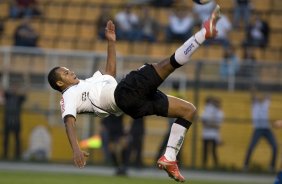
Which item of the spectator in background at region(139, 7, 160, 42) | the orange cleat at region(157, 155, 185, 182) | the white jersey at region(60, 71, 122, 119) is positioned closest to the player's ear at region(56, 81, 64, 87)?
the white jersey at region(60, 71, 122, 119)

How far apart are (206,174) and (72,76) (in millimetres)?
11266

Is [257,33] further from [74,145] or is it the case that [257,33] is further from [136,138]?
[74,145]

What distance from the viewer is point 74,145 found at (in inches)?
545

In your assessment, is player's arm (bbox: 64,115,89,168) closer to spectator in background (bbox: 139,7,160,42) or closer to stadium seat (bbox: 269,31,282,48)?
spectator in background (bbox: 139,7,160,42)

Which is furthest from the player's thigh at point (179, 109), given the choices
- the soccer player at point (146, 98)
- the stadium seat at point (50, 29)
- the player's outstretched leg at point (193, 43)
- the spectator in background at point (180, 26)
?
the stadium seat at point (50, 29)

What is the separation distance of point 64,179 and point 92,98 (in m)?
6.98

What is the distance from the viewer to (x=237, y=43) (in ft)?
95.0

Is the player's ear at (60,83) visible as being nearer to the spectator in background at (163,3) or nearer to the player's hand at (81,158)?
the player's hand at (81,158)

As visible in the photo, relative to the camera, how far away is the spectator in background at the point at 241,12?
97.1 feet

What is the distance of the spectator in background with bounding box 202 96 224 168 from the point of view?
85.9 ft

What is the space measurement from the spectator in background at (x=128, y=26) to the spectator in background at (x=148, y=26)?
14cm

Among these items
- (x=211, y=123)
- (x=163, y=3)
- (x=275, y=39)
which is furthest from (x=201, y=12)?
(x=211, y=123)

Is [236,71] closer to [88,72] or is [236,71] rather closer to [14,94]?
[88,72]

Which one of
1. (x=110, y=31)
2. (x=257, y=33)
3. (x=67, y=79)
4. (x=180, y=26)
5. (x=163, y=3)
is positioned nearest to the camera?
(x=67, y=79)
